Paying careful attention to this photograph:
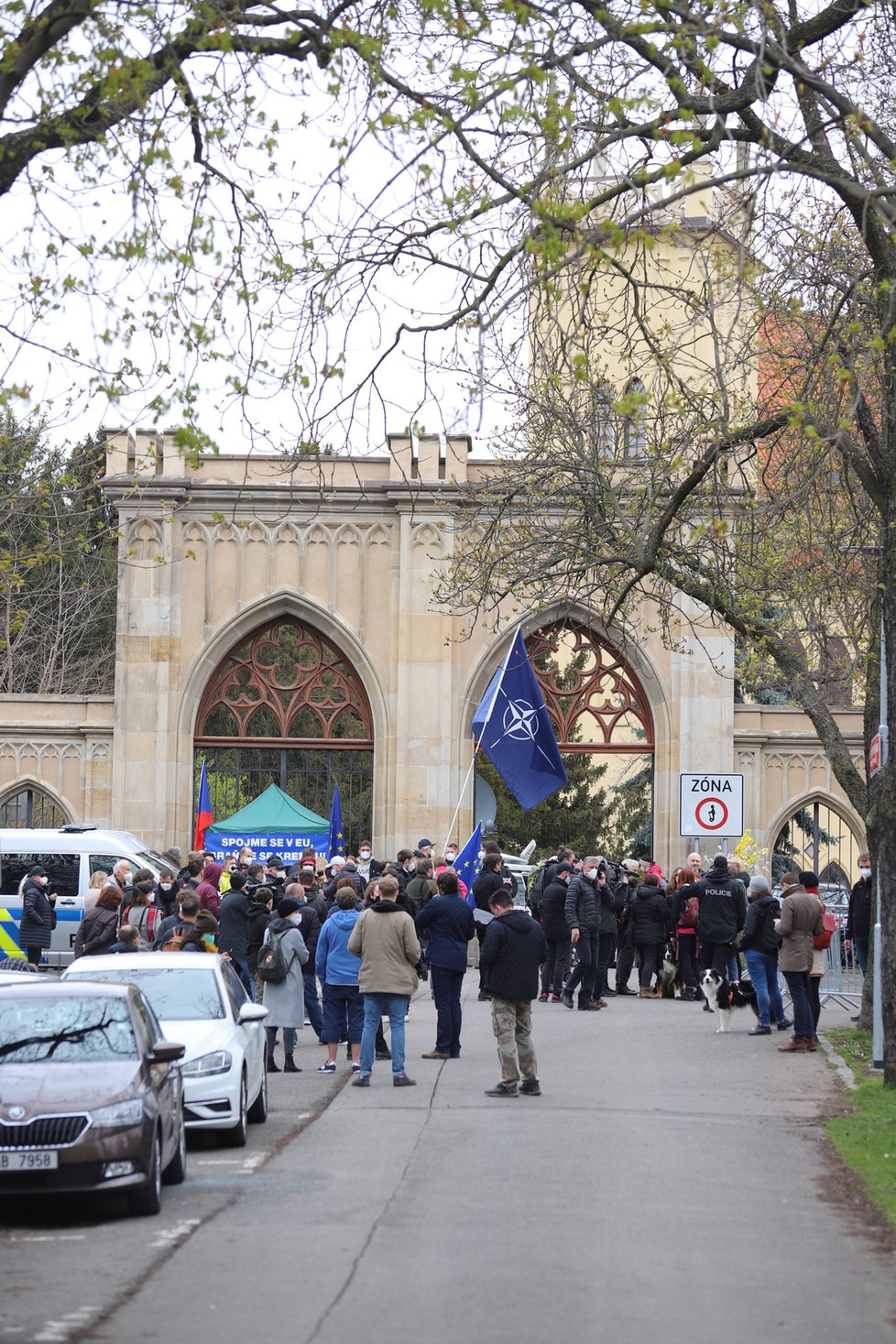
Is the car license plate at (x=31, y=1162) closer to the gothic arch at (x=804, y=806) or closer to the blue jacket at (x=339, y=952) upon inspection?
the blue jacket at (x=339, y=952)

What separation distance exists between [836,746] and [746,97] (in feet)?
25.3

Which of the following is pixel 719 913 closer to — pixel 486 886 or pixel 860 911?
pixel 860 911

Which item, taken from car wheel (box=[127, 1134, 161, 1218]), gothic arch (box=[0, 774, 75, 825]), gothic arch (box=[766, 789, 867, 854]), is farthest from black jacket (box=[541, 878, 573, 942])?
gothic arch (box=[0, 774, 75, 825])

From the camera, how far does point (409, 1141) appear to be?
40.5 ft

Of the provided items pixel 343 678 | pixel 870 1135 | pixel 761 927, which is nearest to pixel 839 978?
pixel 761 927

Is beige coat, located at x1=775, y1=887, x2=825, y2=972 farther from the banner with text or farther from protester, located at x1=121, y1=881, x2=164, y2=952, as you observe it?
the banner with text

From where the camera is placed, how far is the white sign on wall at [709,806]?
80.3 feet

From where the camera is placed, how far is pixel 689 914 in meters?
23.2

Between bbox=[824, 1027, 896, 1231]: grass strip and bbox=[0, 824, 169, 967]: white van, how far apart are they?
13634 millimetres

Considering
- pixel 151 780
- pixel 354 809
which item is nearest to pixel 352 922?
pixel 151 780

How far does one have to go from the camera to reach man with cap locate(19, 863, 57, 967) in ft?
78.8

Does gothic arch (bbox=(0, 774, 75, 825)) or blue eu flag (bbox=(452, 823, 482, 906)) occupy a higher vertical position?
gothic arch (bbox=(0, 774, 75, 825))

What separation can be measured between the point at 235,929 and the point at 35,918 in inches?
239

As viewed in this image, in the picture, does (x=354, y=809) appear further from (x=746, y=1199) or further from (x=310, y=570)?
(x=746, y=1199)
